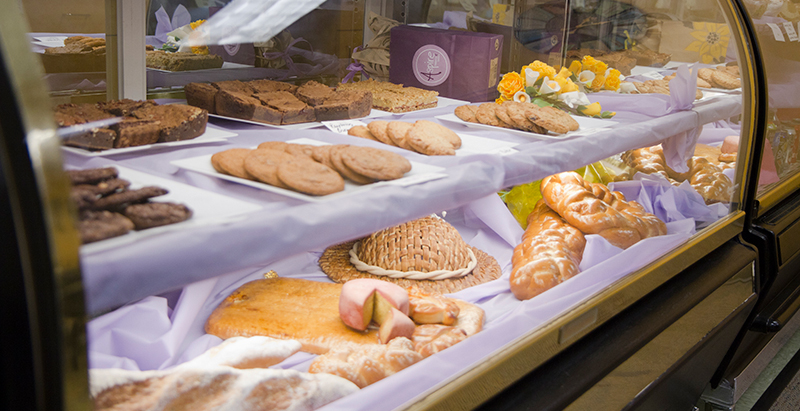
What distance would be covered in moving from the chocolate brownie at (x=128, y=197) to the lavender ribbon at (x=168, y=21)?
649 millimetres

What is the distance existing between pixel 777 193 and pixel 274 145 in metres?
2.04

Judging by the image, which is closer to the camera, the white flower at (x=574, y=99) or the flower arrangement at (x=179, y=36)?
the flower arrangement at (x=179, y=36)

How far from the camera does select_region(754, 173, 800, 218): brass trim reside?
2.08m

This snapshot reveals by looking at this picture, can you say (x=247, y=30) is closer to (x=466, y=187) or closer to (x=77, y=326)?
(x=466, y=187)

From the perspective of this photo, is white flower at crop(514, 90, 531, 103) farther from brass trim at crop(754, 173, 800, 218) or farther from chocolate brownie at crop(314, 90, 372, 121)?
brass trim at crop(754, 173, 800, 218)

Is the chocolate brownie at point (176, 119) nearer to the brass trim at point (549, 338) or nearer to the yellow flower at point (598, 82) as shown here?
the brass trim at point (549, 338)

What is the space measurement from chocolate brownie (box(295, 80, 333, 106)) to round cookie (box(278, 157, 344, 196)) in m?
0.40

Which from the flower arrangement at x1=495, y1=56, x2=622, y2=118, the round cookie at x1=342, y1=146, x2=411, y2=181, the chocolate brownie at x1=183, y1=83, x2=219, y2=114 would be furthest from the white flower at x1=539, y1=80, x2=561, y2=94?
the chocolate brownie at x1=183, y1=83, x2=219, y2=114

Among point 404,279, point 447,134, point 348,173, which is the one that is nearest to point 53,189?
point 348,173

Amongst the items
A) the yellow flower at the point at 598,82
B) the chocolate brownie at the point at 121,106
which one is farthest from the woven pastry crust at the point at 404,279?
the yellow flower at the point at 598,82

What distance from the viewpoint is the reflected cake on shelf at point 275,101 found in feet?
3.98

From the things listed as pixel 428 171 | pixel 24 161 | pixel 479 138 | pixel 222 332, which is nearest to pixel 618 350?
pixel 479 138

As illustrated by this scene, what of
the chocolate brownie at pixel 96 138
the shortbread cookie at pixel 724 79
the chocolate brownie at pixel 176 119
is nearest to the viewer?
the chocolate brownie at pixel 96 138

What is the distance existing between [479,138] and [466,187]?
12.4 inches
